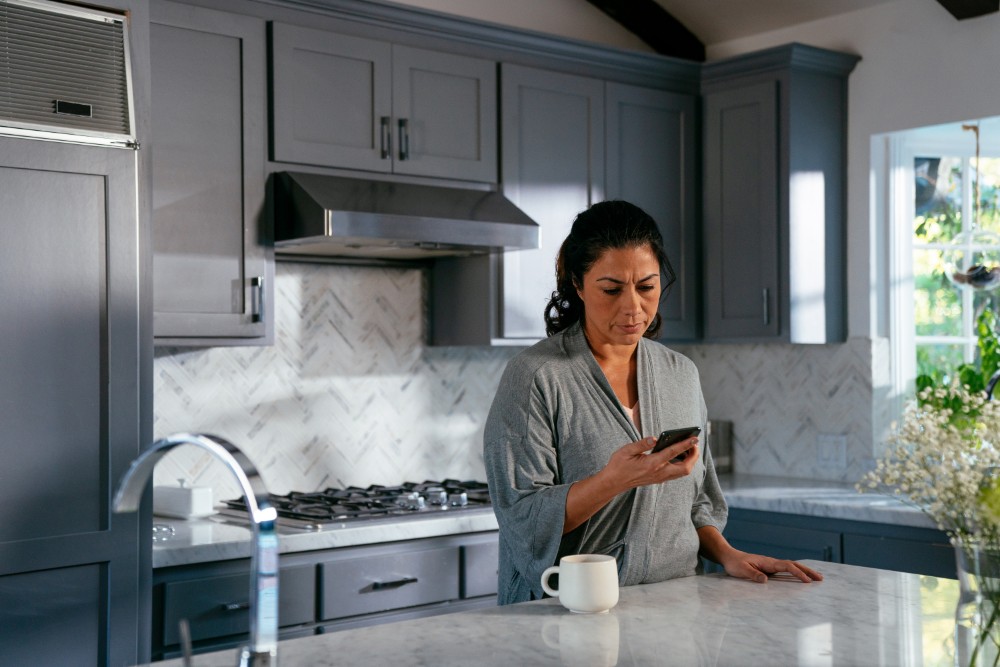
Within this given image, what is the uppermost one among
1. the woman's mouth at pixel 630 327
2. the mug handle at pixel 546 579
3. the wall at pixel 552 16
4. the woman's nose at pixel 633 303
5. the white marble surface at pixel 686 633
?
the wall at pixel 552 16

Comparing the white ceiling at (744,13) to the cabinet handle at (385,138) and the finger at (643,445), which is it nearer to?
the cabinet handle at (385,138)

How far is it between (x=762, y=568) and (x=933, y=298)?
7.95ft

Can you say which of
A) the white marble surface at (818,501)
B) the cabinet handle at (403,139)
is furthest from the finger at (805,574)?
the cabinet handle at (403,139)

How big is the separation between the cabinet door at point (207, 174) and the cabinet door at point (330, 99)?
0.07m

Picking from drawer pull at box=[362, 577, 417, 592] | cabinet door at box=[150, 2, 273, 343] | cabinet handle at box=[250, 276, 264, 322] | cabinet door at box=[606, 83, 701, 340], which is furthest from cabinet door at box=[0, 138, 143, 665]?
cabinet door at box=[606, 83, 701, 340]

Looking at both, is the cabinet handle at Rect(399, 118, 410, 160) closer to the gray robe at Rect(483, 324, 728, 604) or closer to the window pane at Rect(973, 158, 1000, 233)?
the gray robe at Rect(483, 324, 728, 604)

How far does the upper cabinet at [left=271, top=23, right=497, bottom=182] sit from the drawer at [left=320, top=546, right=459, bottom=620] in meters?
1.20

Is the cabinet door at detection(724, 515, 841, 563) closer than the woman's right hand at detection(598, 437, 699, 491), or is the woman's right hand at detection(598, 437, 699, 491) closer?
the woman's right hand at detection(598, 437, 699, 491)

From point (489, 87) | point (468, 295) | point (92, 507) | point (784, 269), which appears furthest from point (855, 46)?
point (92, 507)

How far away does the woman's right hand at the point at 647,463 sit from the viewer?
186cm

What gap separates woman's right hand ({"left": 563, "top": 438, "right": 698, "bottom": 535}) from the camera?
186cm

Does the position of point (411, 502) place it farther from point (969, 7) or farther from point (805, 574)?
point (969, 7)

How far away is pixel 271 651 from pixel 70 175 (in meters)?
1.67

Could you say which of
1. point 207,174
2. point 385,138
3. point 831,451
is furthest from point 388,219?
point 831,451
